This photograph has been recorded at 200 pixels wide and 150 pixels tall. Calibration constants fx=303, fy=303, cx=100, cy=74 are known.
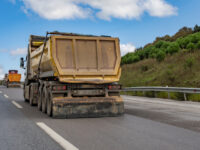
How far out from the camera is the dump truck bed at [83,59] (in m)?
9.88

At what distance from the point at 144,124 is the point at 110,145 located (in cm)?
295

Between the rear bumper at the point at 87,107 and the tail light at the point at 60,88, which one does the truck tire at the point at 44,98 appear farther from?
the rear bumper at the point at 87,107

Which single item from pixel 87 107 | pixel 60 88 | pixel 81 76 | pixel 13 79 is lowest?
pixel 87 107

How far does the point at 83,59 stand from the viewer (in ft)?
33.8

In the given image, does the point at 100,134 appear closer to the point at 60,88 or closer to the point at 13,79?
the point at 60,88

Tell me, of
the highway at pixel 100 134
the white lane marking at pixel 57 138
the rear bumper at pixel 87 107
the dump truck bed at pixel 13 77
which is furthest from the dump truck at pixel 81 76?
the dump truck bed at pixel 13 77

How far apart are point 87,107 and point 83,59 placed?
5.50ft

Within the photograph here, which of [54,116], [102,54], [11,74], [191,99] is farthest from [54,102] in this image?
[11,74]

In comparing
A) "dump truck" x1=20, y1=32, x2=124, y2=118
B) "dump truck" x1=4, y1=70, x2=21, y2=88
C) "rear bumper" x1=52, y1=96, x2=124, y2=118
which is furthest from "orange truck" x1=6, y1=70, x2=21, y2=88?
"rear bumper" x1=52, y1=96, x2=124, y2=118

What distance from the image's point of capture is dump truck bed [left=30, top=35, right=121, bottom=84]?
988cm

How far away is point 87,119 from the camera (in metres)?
9.40

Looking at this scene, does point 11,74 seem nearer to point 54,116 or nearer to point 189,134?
point 54,116

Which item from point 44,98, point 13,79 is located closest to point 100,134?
point 44,98

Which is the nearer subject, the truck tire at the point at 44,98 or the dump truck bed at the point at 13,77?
the truck tire at the point at 44,98
